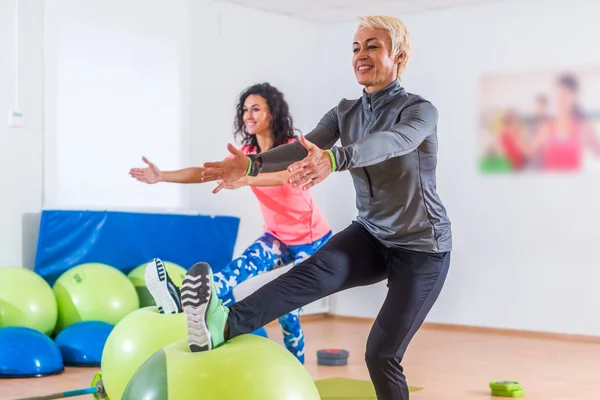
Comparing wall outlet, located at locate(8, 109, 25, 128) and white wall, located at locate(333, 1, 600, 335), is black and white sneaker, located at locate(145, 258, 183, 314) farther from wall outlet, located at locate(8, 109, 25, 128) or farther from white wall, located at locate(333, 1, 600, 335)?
white wall, located at locate(333, 1, 600, 335)

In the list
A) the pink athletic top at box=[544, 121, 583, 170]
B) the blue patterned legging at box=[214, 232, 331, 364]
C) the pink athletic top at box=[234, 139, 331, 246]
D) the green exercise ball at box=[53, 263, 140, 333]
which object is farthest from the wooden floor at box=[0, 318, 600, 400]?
the pink athletic top at box=[544, 121, 583, 170]

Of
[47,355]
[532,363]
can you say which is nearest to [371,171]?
[47,355]

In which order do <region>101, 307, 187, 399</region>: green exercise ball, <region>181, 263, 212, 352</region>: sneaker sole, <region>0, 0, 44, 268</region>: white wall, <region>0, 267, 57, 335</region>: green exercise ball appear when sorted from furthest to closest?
1. <region>0, 0, 44, 268</region>: white wall
2. <region>0, 267, 57, 335</region>: green exercise ball
3. <region>101, 307, 187, 399</region>: green exercise ball
4. <region>181, 263, 212, 352</region>: sneaker sole

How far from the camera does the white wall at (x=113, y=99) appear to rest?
6.58 m

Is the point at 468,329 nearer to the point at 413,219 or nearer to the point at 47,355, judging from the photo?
the point at 47,355

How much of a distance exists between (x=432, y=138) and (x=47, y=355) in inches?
121

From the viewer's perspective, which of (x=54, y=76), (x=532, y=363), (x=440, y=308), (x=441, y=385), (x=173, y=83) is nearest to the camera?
(x=441, y=385)

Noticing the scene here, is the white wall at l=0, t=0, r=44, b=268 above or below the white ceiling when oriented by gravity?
below

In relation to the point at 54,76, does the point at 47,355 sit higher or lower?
lower

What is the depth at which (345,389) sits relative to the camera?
15.7 ft

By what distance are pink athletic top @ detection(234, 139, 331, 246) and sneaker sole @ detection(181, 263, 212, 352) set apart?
5.83 ft

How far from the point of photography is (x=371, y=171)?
3131 millimetres

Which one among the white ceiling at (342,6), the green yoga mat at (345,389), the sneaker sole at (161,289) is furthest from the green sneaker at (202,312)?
the white ceiling at (342,6)

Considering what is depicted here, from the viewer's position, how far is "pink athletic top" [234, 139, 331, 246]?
4.69 metres
